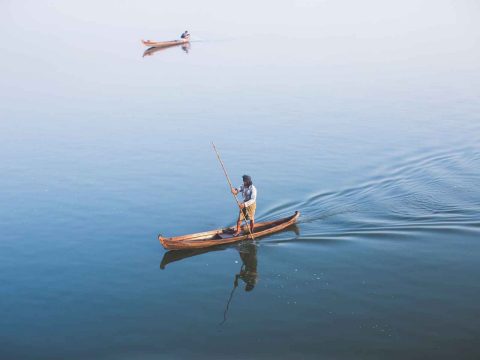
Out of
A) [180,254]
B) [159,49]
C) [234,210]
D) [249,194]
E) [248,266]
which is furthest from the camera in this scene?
[159,49]

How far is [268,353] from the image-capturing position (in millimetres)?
13555

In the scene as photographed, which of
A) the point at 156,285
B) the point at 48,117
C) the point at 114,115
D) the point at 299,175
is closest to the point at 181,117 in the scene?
the point at 114,115

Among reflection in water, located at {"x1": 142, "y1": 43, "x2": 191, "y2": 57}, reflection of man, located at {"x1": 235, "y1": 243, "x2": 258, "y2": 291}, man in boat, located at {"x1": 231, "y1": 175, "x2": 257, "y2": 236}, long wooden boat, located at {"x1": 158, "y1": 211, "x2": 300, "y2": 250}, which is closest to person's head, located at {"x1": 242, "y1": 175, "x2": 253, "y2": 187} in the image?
man in boat, located at {"x1": 231, "y1": 175, "x2": 257, "y2": 236}

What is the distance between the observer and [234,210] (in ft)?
75.2

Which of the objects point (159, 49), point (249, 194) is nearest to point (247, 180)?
point (249, 194)

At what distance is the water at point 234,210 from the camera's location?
1457cm

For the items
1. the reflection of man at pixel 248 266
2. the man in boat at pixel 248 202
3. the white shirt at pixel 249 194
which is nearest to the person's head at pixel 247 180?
the man in boat at pixel 248 202

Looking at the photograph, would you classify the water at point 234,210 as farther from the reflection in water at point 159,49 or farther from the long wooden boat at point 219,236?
the reflection in water at point 159,49

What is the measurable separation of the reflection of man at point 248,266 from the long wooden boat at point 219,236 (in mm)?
481

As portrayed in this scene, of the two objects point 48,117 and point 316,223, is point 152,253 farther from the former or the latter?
point 48,117

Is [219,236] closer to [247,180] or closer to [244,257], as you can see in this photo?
[244,257]

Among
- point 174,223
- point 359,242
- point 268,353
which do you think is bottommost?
point 268,353

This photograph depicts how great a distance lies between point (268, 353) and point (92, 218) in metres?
11.6

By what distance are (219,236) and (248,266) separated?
6.45 feet
